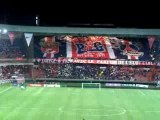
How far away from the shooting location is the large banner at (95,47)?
63031mm

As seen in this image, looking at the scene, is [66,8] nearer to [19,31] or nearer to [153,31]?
[19,31]

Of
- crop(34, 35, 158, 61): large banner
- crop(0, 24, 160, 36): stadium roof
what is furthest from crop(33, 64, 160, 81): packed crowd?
crop(0, 24, 160, 36): stadium roof

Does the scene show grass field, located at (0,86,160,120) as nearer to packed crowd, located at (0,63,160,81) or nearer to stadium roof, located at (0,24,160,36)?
packed crowd, located at (0,63,160,81)

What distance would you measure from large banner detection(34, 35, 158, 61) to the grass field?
18.3 metres

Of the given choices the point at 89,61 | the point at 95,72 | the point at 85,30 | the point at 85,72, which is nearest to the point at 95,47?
the point at 89,61

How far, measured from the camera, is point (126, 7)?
63.7 m

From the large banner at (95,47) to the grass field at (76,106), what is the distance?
60.0ft

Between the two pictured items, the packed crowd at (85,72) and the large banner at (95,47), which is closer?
the packed crowd at (85,72)

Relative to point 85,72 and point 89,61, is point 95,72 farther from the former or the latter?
point 89,61

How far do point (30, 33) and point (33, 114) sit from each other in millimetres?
32825

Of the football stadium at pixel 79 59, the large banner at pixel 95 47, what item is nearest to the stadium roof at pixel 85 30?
the football stadium at pixel 79 59

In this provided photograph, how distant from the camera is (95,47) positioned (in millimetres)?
64812

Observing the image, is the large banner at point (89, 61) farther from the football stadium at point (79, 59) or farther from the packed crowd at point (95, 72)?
the packed crowd at point (95, 72)

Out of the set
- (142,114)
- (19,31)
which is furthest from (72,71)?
(142,114)
